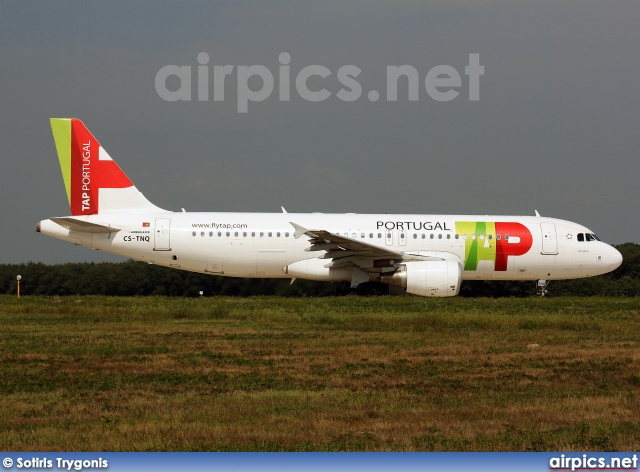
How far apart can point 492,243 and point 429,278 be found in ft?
13.1

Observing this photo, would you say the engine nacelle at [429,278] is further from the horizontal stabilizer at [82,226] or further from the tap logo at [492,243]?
the horizontal stabilizer at [82,226]

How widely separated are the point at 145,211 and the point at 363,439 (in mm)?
22010

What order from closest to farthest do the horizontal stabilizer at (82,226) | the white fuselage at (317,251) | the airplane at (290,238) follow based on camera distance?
the horizontal stabilizer at (82,226)
the airplane at (290,238)
the white fuselage at (317,251)

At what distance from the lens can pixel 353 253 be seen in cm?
2791

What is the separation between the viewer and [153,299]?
27078 millimetres

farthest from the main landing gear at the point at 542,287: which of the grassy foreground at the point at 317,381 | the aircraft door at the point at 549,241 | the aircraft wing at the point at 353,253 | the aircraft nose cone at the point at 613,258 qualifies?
the grassy foreground at the point at 317,381

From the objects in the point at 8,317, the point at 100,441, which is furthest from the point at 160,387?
the point at 8,317

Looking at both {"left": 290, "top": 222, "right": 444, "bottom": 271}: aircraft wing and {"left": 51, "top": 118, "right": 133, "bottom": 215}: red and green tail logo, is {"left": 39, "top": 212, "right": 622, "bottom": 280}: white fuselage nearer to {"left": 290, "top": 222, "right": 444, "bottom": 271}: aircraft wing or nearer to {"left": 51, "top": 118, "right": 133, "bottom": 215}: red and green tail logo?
{"left": 290, "top": 222, "right": 444, "bottom": 271}: aircraft wing

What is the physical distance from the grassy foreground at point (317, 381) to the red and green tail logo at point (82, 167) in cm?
810

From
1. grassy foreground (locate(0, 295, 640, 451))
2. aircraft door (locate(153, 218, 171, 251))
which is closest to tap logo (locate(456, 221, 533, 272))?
grassy foreground (locate(0, 295, 640, 451))

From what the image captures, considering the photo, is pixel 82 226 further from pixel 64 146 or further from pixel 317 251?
pixel 317 251

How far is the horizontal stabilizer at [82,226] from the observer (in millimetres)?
27953

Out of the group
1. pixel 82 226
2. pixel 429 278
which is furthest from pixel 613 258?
pixel 82 226

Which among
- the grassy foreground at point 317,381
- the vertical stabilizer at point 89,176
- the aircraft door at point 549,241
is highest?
the vertical stabilizer at point 89,176
